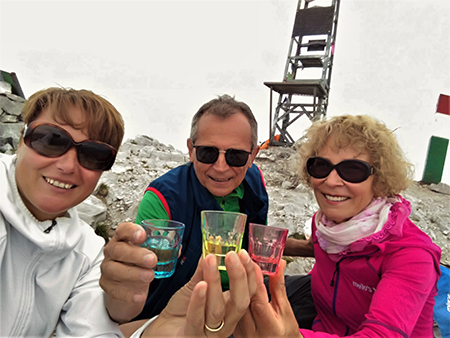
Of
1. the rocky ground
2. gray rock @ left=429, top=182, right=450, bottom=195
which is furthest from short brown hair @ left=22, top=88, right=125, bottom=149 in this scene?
gray rock @ left=429, top=182, right=450, bottom=195

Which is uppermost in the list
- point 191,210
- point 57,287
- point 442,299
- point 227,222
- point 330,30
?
point 330,30

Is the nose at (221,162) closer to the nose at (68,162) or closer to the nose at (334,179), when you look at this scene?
the nose at (334,179)

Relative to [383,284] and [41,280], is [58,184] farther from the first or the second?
[383,284]

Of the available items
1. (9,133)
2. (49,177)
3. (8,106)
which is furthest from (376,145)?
(8,106)

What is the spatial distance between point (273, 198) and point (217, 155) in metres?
5.11

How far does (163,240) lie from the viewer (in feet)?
4.93

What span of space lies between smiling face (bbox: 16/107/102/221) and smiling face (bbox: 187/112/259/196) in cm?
104

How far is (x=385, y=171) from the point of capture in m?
2.03

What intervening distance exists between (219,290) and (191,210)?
124 cm

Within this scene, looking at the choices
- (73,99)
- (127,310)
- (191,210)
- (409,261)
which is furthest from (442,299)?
(73,99)

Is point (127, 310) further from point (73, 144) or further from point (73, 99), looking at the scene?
point (73, 99)

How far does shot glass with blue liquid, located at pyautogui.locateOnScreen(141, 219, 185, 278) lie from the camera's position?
1.47m

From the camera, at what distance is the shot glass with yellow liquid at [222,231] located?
1.34 meters

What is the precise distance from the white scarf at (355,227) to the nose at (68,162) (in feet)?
5.86
